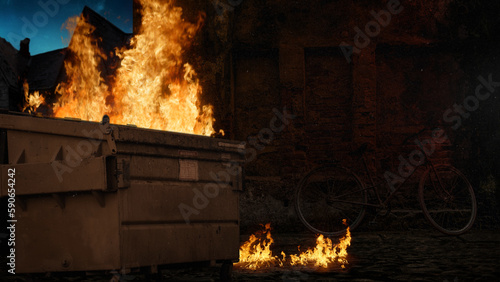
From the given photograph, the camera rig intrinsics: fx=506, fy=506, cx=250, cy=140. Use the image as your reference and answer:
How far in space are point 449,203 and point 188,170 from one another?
5.31m

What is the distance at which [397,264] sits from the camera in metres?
5.77

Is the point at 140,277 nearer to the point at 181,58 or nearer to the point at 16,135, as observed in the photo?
the point at 16,135

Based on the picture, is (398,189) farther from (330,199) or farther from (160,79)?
(160,79)

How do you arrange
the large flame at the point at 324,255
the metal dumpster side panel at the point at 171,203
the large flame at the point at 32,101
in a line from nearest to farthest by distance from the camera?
the metal dumpster side panel at the point at 171,203
the large flame at the point at 324,255
the large flame at the point at 32,101

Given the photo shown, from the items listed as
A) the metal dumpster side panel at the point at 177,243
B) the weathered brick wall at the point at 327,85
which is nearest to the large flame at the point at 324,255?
the metal dumpster side panel at the point at 177,243

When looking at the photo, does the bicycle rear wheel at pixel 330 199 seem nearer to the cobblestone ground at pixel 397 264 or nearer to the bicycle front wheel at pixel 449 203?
the cobblestone ground at pixel 397 264

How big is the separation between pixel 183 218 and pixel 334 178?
4494mm

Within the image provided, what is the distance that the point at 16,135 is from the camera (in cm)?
432

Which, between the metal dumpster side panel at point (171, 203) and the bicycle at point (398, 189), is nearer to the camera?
the metal dumpster side panel at point (171, 203)

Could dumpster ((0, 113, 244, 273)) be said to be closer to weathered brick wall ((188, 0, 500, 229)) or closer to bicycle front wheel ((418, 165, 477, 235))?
bicycle front wheel ((418, 165, 477, 235))

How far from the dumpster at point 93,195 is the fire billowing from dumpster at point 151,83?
8.84ft

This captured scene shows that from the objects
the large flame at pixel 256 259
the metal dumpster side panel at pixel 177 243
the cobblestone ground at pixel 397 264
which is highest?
the metal dumpster side panel at pixel 177 243

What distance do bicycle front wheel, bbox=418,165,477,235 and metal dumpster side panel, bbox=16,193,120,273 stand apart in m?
5.63

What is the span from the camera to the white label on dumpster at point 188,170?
15.2 feet
